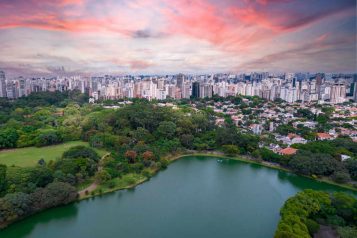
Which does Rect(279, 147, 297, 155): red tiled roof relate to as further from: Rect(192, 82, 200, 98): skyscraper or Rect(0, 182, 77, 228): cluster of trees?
Rect(192, 82, 200, 98): skyscraper

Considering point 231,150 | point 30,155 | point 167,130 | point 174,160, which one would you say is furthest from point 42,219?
point 231,150

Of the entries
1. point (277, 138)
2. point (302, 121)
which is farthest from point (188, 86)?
point (277, 138)

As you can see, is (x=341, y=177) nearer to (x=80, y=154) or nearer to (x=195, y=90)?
(x=80, y=154)

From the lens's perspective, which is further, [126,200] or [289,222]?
[126,200]

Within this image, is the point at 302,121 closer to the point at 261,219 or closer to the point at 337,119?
the point at 337,119

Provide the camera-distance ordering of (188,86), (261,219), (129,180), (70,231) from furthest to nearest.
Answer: (188,86), (129,180), (261,219), (70,231)

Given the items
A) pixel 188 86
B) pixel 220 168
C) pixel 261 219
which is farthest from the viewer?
pixel 188 86

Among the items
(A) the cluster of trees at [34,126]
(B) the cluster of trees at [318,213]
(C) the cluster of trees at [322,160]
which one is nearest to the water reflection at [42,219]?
(B) the cluster of trees at [318,213]

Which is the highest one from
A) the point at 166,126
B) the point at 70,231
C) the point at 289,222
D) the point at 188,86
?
the point at 188,86
